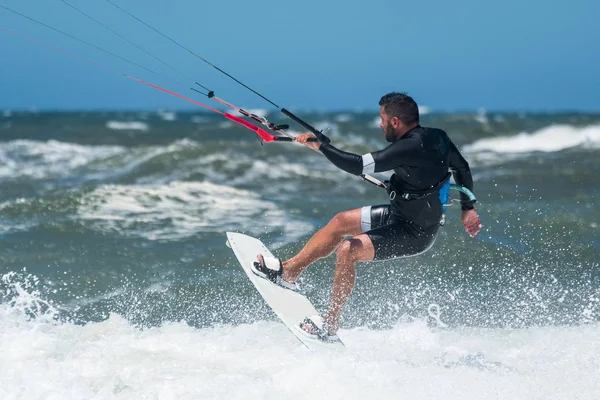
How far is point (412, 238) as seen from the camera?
4.96 metres

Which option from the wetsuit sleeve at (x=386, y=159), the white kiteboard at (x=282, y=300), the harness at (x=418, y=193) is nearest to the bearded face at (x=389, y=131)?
the wetsuit sleeve at (x=386, y=159)

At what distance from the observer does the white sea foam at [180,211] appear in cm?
973

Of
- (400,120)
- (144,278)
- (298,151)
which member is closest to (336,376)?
(400,120)

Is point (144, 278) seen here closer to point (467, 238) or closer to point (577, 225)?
point (467, 238)

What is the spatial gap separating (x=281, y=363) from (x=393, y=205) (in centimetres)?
125

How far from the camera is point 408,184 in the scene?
4.88 meters

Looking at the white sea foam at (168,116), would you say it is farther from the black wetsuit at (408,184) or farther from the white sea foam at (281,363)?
the black wetsuit at (408,184)

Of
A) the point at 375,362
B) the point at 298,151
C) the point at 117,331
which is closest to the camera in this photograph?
the point at 375,362

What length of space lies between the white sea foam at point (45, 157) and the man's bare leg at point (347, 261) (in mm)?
10897

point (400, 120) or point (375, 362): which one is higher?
point (400, 120)

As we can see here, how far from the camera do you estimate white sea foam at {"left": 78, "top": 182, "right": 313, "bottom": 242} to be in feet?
31.9

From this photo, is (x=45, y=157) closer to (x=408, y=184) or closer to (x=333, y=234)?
(x=333, y=234)

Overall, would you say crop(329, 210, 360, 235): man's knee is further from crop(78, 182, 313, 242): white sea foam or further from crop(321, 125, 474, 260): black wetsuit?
crop(78, 182, 313, 242): white sea foam

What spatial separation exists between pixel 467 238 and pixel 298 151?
10046 millimetres
